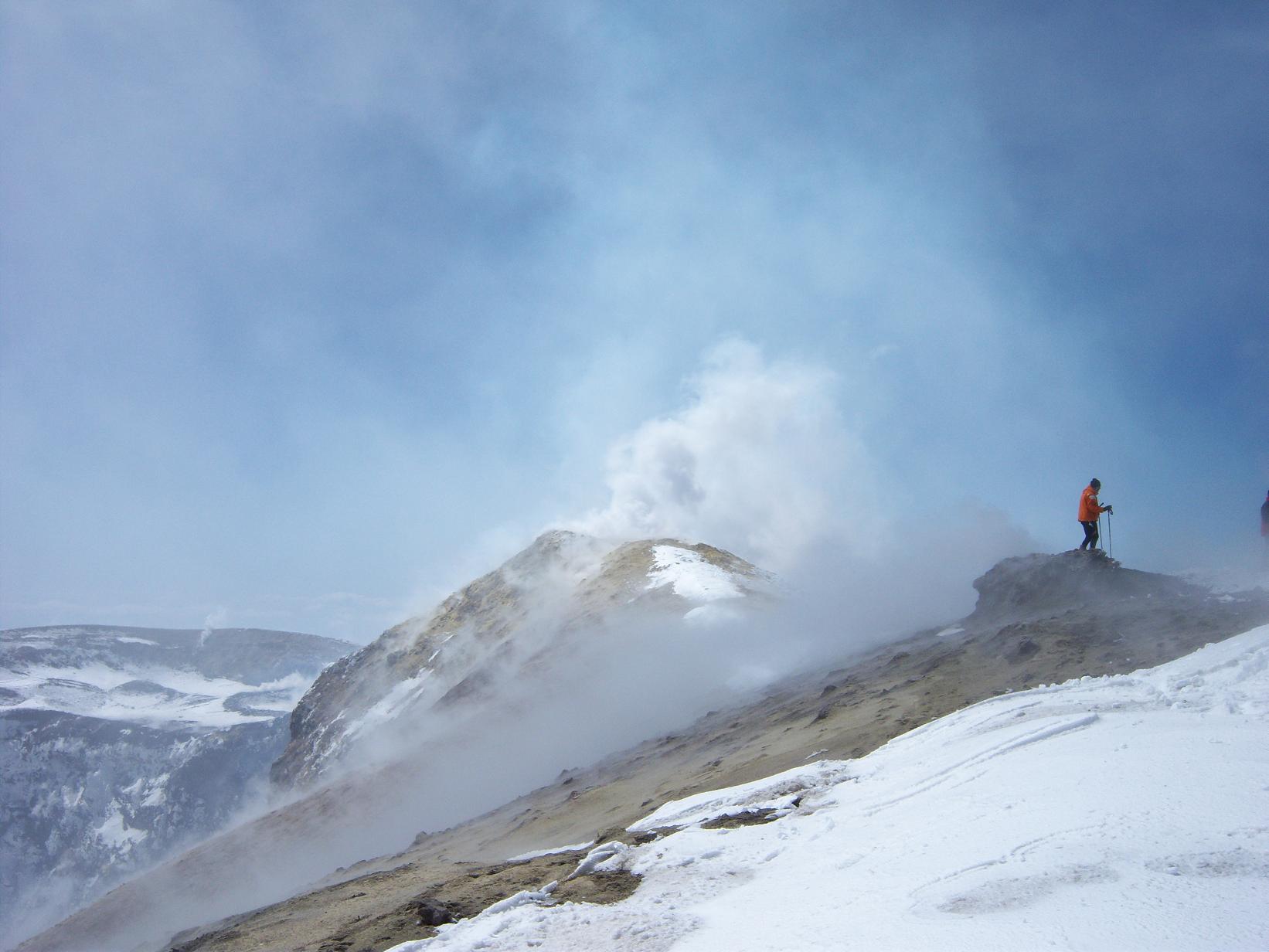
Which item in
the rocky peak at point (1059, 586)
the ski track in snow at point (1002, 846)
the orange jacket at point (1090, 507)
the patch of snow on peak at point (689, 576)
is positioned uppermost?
the patch of snow on peak at point (689, 576)

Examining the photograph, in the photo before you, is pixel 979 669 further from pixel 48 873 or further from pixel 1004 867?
pixel 48 873

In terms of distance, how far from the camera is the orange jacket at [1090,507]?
1984 cm

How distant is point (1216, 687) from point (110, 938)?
4121cm

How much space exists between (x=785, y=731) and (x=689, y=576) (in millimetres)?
27986

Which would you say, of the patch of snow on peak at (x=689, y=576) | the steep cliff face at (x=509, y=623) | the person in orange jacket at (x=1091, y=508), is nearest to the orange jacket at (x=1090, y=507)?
the person in orange jacket at (x=1091, y=508)

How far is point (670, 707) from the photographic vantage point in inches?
1110

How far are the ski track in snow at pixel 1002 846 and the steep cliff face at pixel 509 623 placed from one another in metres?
25.8

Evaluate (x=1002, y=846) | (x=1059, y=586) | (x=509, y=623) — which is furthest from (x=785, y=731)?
(x=509, y=623)

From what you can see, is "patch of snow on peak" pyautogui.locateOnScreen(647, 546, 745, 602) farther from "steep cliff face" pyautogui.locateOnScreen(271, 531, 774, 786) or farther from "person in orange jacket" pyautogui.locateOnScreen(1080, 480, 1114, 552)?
"person in orange jacket" pyautogui.locateOnScreen(1080, 480, 1114, 552)

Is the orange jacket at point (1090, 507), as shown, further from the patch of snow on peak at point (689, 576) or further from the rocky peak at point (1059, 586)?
the patch of snow on peak at point (689, 576)

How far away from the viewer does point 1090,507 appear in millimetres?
20000

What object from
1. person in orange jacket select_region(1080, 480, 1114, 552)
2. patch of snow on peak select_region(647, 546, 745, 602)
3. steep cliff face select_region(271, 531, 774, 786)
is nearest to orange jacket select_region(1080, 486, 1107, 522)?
person in orange jacket select_region(1080, 480, 1114, 552)

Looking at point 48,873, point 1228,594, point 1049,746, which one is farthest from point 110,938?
point 48,873

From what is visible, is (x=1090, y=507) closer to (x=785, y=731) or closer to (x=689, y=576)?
(x=785, y=731)
